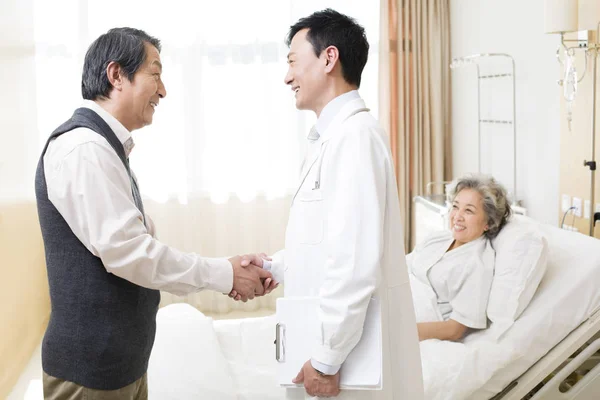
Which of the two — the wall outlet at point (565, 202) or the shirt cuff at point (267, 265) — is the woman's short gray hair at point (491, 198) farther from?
the shirt cuff at point (267, 265)

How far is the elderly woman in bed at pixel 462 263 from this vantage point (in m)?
2.67

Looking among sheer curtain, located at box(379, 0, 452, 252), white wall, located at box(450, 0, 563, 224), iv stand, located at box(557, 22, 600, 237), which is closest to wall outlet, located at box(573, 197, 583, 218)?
iv stand, located at box(557, 22, 600, 237)

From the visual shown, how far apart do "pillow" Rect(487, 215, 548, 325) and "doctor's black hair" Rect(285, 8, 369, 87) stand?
3.83 feet

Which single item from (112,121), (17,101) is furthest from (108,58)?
(17,101)

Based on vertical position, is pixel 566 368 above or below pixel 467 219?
below

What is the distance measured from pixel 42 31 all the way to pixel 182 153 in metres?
1.28

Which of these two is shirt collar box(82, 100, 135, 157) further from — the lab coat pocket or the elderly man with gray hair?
the lab coat pocket

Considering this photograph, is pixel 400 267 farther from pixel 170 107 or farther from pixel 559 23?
pixel 170 107

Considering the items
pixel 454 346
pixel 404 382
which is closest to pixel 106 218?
pixel 404 382

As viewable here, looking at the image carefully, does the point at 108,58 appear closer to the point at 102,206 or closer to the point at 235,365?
the point at 102,206

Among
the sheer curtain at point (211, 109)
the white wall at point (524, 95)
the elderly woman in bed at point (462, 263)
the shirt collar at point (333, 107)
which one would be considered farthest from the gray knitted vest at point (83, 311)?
the sheer curtain at point (211, 109)

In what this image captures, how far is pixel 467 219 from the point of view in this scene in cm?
286

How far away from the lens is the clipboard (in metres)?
1.69

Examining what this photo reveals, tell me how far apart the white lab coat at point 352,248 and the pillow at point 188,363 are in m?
0.61
